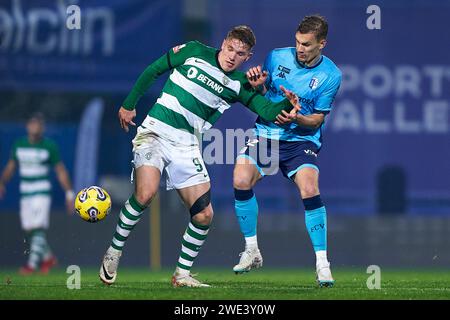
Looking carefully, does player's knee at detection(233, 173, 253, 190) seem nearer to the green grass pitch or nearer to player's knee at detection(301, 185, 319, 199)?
player's knee at detection(301, 185, 319, 199)

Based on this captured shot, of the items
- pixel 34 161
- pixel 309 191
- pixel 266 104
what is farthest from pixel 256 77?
pixel 34 161

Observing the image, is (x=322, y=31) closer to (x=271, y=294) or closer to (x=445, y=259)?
(x=271, y=294)

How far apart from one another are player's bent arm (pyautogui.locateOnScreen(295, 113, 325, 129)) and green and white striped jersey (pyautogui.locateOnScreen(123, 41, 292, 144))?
245 millimetres

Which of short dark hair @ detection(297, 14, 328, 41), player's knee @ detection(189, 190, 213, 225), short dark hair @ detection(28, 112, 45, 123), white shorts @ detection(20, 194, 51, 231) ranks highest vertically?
short dark hair @ detection(297, 14, 328, 41)

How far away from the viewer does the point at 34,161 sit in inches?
676

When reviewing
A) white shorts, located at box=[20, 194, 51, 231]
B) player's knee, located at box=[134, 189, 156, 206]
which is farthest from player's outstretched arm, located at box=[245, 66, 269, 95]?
white shorts, located at box=[20, 194, 51, 231]

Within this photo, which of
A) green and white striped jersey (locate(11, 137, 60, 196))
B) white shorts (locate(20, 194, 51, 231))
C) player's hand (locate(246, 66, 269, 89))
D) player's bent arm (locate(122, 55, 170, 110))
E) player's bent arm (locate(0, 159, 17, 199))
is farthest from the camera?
green and white striped jersey (locate(11, 137, 60, 196))

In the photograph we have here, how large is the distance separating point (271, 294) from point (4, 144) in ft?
29.6

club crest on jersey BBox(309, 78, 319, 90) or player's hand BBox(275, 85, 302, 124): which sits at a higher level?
club crest on jersey BBox(309, 78, 319, 90)

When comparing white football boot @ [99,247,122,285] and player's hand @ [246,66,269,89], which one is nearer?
white football boot @ [99,247,122,285]

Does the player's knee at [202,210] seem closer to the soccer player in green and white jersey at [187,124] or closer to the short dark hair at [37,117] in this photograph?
the soccer player in green and white jersey at [187,124]

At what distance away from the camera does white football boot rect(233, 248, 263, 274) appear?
34.2 ft

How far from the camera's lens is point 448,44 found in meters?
17.7

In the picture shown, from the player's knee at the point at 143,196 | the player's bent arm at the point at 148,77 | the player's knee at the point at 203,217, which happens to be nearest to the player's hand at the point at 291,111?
the player's knee at the point at 203,217
